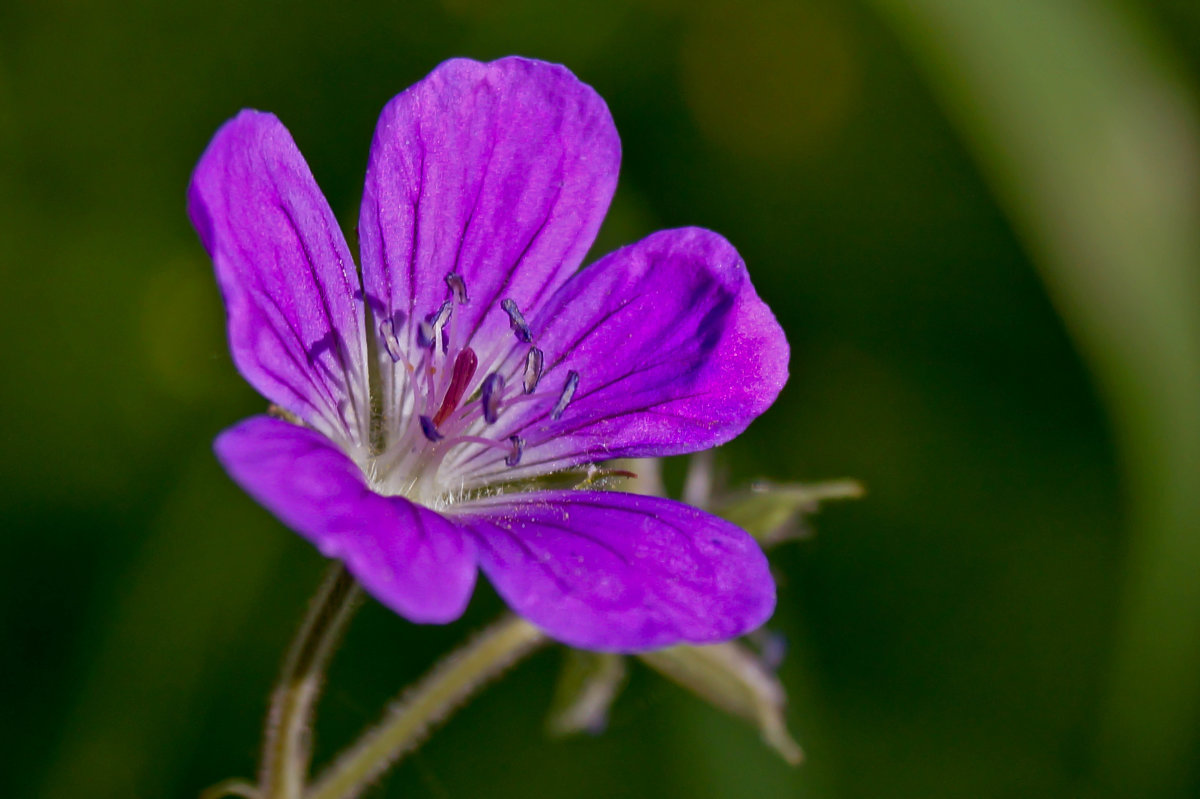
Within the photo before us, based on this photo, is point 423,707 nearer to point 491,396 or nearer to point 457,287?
point 491,396

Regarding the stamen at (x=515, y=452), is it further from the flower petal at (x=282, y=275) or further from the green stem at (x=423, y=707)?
the green stem at (x=423, y=707)

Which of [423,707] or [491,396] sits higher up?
[491,396]

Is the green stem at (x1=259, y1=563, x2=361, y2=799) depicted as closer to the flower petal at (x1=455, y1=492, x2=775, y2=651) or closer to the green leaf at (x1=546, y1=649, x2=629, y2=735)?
the flower petal at (x1=455, y1=492, x2=775, y2=651)

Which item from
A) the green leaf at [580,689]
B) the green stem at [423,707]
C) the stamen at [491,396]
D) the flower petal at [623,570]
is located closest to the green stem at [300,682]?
the green stem at [423,707]

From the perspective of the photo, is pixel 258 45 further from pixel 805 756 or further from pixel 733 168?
pixel 805 756

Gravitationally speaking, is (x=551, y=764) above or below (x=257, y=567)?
below

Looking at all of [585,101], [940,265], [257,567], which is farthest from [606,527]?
[940,265]

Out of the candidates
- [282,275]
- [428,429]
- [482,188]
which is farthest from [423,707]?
[482,188]
